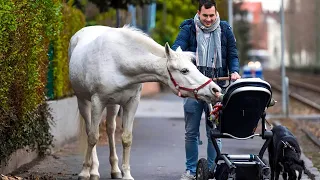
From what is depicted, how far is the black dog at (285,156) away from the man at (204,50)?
0.78m

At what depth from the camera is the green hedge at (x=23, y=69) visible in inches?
389

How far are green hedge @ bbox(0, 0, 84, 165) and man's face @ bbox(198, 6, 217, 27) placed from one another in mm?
1795

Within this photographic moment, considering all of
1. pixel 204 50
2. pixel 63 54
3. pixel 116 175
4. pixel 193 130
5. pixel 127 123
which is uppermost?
pixel 204 50

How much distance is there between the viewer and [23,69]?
10742mm

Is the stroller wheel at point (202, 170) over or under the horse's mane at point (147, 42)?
under

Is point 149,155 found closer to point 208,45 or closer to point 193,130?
point 193,130

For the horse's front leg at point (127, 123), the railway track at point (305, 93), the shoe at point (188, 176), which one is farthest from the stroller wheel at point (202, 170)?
the railway track at point (305, 93)

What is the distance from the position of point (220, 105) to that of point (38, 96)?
11.8 feet

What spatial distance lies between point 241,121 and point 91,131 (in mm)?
2098

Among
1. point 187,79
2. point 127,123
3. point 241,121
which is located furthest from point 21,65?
point 241,121

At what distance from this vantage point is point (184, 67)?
977cm

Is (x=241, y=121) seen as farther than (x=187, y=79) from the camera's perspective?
No

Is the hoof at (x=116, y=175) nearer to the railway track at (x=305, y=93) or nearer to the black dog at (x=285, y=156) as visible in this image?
the black dog at (x=285, y=156)

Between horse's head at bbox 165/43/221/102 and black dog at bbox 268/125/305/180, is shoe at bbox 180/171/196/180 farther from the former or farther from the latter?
horse's head at bbox 165/43/221/102
